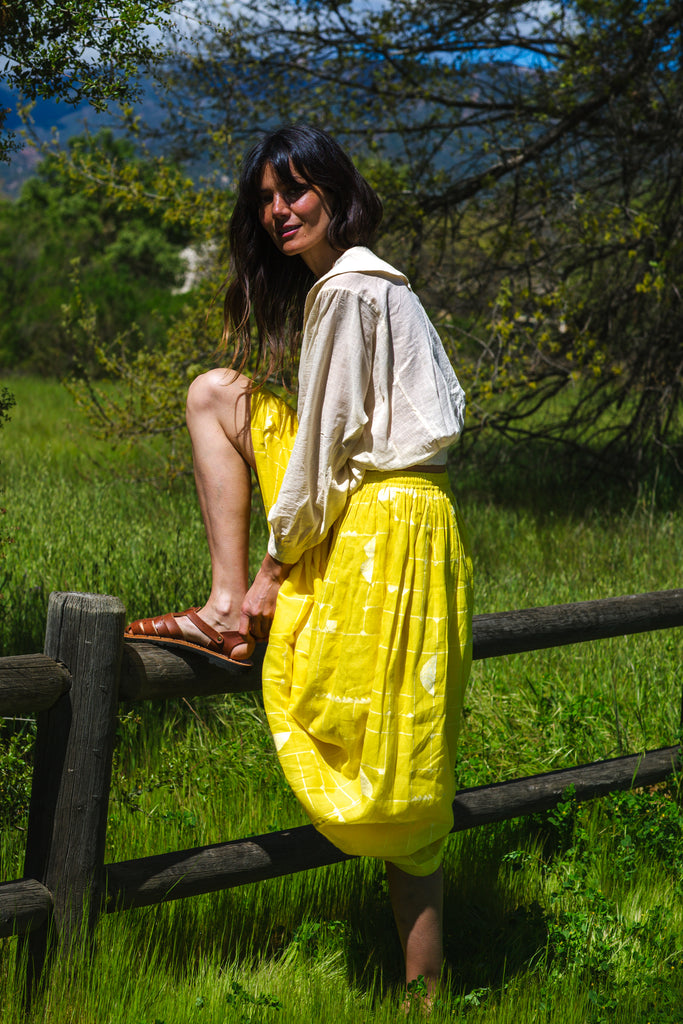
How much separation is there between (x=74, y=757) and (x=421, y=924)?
84 cm

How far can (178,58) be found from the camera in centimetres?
673

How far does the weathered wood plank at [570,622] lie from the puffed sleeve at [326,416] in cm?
75

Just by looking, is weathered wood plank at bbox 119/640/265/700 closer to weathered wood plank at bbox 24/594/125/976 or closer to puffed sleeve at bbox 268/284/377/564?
weathered wood plank at bbox 24/594/125/976

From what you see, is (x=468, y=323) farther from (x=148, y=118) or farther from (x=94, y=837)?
(x=94, y=837)

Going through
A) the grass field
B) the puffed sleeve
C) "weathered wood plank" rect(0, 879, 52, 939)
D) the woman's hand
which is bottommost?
the grass field

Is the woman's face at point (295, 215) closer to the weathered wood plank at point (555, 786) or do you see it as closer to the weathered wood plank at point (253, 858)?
the weathered wood plank at point (253, 858)

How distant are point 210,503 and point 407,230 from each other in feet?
18.0

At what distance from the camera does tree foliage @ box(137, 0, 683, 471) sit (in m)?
6.73

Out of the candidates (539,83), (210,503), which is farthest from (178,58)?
(210,503)

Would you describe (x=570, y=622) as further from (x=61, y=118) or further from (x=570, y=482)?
(x=570, y=482)

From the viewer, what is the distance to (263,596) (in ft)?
7.11

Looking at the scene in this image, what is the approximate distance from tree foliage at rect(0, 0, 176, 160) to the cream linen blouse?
3.74ft

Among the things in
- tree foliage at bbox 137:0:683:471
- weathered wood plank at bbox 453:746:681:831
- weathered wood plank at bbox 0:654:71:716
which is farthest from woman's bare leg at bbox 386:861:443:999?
tree foliage at bbox 137:0:683:471

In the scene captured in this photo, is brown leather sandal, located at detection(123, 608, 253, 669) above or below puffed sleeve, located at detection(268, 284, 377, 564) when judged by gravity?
below
